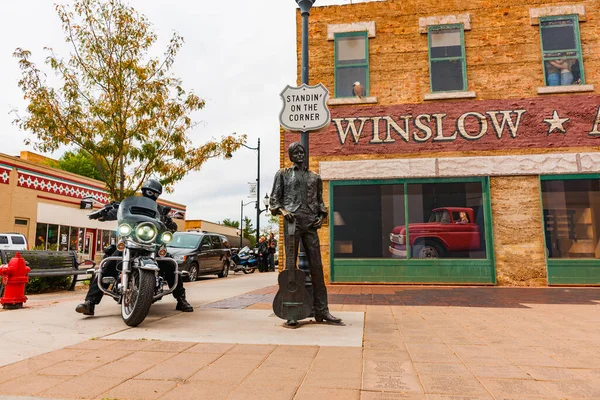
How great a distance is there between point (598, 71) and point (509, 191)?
3.80 m

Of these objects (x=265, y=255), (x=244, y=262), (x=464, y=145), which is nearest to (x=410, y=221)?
(x=464, y=145)

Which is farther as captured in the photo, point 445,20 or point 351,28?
point 351,28

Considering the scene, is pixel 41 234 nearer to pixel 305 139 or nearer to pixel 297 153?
pixel 305 139

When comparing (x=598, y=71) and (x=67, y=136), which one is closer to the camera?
(x=598, y=71)

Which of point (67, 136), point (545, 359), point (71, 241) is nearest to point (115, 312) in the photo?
point (545, 359)

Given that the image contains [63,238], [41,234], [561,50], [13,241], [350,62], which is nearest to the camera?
[561,50]

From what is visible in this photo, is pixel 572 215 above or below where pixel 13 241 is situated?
above

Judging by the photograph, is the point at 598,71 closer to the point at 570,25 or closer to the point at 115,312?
the point at 570,25

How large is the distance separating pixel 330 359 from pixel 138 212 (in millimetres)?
3478

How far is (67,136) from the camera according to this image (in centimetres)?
1195

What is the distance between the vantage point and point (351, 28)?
11.8m

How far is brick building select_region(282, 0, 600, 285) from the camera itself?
418 inches

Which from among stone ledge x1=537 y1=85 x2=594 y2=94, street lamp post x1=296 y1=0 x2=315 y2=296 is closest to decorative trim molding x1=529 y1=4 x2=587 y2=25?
stone ledge x1=537 y1=85 x2=594 y2=94

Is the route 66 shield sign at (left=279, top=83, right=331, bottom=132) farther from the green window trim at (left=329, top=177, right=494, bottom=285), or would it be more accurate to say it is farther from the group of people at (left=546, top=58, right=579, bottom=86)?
the group of people at (left=546, top=58, right=579, bottom=86)
